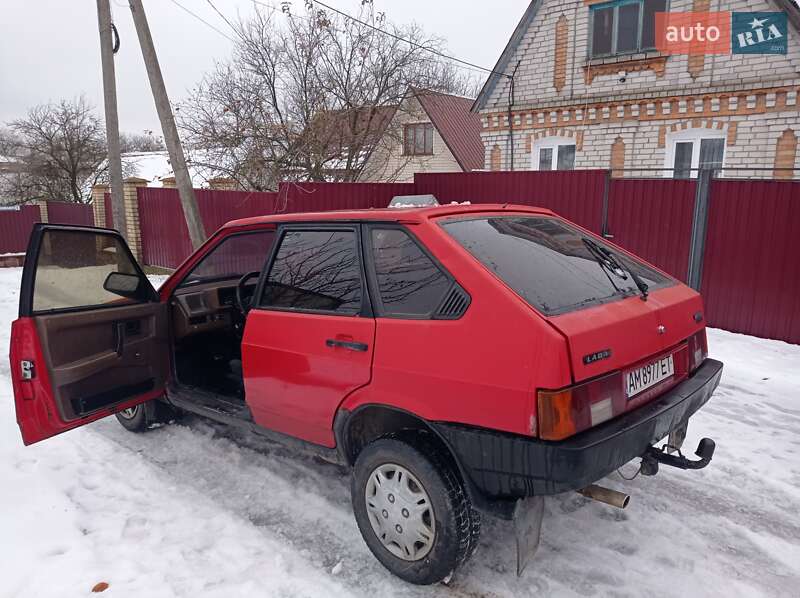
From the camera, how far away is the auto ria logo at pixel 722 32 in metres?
10.5

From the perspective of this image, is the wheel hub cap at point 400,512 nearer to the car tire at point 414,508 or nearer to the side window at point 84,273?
the car tire at point 414,508

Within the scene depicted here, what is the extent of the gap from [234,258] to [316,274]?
1616 mm

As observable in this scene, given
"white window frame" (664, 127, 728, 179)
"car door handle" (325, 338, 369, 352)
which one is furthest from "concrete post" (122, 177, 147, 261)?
"car door handle" (325, 338, 369, 352)

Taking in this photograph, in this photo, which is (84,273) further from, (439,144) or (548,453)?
(439,144)

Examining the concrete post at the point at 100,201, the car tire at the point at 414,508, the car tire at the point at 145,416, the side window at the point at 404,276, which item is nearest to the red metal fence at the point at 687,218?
the side window at the point at 404,276

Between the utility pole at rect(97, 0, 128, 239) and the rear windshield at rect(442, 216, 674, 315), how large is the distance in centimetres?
936

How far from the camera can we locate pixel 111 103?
1028 centimetres

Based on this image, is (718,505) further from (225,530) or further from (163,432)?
(163,432)

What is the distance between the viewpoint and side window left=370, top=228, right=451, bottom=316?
2.54m

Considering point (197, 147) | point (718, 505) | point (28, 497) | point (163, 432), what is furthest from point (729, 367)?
point (197, 147)

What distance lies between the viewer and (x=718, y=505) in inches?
130

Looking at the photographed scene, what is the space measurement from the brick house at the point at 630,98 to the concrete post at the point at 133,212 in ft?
29.5

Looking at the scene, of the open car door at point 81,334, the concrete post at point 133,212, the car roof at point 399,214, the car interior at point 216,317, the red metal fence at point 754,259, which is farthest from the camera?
the concrete post at point 133,212

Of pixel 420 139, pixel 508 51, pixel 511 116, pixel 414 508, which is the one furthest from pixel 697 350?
pixel 420 139
